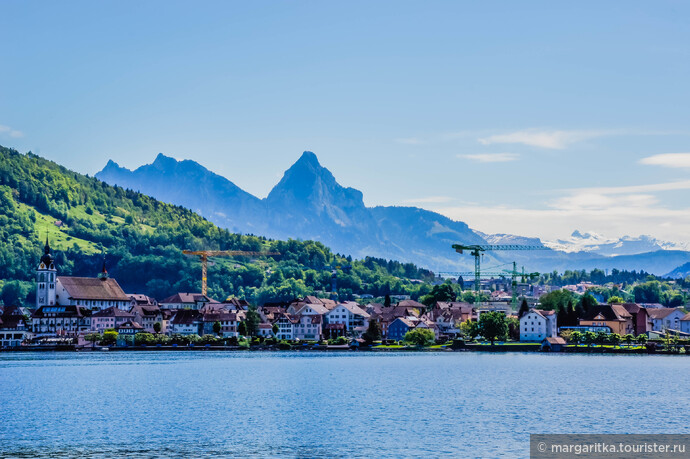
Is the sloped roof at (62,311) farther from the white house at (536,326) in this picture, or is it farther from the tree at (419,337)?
the white house at (536,326)

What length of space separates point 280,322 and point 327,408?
349ft

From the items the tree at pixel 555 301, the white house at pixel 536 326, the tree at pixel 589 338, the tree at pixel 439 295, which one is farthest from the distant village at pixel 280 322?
the tree at pixel 439 295

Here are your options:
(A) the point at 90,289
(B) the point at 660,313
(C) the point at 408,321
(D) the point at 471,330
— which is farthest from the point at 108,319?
(B) the point at 660,313

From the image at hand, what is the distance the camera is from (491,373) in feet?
271

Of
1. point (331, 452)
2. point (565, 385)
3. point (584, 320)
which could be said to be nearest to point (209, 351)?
point (584, 320)

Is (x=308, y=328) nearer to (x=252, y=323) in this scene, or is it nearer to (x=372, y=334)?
(x=252, y=323)

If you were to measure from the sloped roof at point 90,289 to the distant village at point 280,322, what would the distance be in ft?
0.94

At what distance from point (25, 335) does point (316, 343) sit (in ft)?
155

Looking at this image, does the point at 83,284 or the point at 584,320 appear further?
the point at 83,284

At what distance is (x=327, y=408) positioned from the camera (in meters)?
55.6

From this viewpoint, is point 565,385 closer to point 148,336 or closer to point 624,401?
point 624,401

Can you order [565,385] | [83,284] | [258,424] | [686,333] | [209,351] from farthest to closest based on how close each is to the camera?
[83,284] → [686,333] → [209,351] → [565,385] → [258,424]

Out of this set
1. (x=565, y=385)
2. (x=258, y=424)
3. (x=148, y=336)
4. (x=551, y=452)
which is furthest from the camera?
(x=148, y=336)

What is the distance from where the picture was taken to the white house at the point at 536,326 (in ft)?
474
